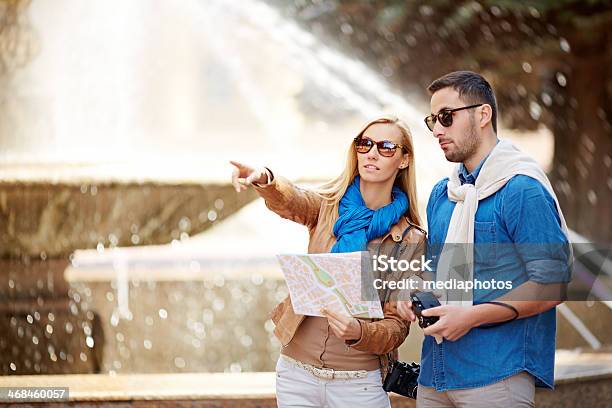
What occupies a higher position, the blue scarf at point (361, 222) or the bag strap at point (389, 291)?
the blue scarf at point (361, 222)

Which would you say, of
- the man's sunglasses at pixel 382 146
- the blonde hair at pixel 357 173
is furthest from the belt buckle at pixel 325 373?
the man's sunglasses at pixel 382 146

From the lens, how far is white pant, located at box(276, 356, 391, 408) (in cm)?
278

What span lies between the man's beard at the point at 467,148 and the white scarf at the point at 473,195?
57 mm

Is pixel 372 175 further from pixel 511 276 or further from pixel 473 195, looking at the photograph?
pixel 511 276

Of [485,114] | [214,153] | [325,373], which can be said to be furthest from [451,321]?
[214,153]

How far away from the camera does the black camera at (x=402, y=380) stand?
2793 mm

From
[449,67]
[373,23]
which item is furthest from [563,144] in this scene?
[373,23]

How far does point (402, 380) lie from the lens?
2.80 meters

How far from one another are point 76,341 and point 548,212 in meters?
4.27

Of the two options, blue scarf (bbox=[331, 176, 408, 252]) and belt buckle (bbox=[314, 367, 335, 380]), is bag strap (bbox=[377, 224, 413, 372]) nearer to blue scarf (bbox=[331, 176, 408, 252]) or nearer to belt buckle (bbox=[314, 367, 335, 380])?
blue scarf (bbox=[331, 176, 408, 252])

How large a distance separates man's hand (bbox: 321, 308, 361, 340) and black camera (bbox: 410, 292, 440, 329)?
17 centimetres

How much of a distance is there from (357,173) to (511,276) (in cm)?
61

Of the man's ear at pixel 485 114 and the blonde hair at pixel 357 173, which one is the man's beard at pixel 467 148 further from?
the blonde hair at pixel 357 173

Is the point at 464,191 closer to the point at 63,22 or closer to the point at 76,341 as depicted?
the point at 76,341
